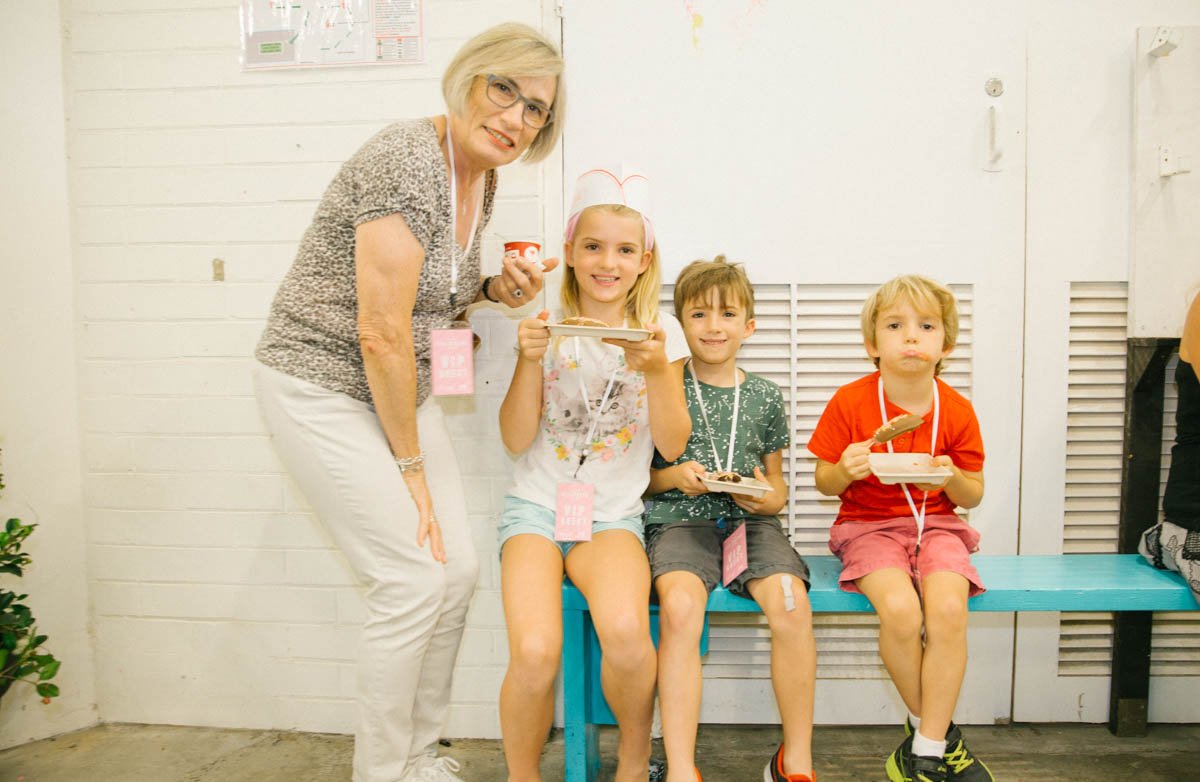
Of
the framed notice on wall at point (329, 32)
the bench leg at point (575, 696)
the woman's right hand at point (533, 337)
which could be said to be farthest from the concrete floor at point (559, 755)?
the framed notice on wall at point (329, 32)

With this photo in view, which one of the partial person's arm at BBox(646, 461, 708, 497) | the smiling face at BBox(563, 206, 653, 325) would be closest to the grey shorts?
the partial person's arm at BBox(646, 461, 708, 497)

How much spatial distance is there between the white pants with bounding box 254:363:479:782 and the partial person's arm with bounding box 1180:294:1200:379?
195 cm

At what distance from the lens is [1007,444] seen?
2.43m

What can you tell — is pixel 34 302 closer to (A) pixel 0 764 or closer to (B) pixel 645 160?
(A) pixel 0 764

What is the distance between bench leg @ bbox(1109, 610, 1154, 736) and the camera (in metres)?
2.42

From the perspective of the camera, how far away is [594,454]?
2.13 m

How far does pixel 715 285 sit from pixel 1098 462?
1.35 metres

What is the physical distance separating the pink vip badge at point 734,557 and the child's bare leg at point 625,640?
8.5 inches

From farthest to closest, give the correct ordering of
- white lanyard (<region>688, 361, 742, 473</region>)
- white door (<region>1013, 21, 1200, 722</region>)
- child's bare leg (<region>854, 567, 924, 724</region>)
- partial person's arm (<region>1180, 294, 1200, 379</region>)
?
white door (<region>1013, 21, 1200, 722</region>)
white lanyard (<region>688, 361, 742, 473</region>)
partial person's arm (<region>1180, 294, 1200, 379</region>)
child's bare leg (<region>854, 567, 924, 724</region>)

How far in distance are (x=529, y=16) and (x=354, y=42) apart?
0.54m

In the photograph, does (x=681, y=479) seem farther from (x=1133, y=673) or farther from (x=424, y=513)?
(x=1133, y=673)

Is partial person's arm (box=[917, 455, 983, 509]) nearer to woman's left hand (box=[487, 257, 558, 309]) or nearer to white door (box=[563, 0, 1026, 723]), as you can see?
white door (box=[563, 0, 1026, 723])

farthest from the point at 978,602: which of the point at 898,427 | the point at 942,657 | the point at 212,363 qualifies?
the point at 212,363

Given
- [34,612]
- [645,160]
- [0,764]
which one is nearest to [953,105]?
[645,160]
